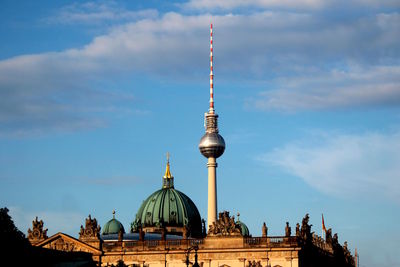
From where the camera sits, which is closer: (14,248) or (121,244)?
(14,248)

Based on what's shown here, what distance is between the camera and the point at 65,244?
545ft

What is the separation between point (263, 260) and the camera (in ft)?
529

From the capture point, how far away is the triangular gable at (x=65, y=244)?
545ft

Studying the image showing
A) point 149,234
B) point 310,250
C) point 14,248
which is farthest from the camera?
point 149,234

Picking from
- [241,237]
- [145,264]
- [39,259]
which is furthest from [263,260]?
[39,259]

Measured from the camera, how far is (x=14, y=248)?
489ft

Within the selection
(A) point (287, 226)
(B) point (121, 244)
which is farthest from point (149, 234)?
(A) point (287, 226)

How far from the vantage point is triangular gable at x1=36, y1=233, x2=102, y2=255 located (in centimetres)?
16612

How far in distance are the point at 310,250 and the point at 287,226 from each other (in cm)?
1139

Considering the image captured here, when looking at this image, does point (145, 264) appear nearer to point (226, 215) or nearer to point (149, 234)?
point (226, 215)

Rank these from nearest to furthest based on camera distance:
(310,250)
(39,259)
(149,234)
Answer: (39,259)
(310,250)
(149,234)

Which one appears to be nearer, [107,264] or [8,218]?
[8,218]

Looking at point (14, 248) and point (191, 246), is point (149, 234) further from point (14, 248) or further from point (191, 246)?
point (14, 248)

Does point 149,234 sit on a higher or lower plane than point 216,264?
higher
